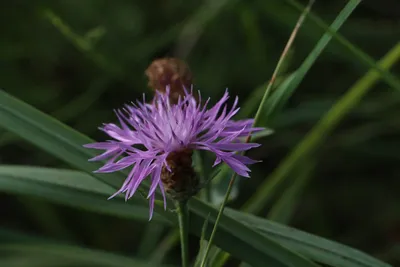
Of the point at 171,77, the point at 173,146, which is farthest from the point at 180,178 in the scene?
the point at 171,77

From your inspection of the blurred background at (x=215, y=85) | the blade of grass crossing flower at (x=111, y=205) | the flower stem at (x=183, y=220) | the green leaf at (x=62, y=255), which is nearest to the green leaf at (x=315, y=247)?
the blade of grass crossing flower at (x=111, y=205)

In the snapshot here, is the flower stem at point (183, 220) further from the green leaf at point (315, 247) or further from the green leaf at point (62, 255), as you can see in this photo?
the green leaf at point (62, 255)

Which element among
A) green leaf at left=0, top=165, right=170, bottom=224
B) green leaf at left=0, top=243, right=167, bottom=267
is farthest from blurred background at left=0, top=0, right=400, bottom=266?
green leaf at left=0, top=165, right=170, bottom=224

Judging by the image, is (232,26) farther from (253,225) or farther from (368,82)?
(253,225)

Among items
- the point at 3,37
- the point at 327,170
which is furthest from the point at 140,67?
the point at 327,170

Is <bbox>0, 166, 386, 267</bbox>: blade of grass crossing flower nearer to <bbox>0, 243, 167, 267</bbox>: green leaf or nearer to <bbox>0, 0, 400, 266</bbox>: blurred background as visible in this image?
<bbox>0, 243, 167, 267</bbox>: green leaf

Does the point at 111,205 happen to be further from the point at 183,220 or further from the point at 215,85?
the point at 215,85

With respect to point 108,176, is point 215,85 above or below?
above
